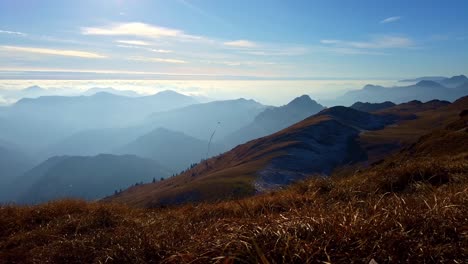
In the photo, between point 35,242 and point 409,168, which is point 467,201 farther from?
point 35,242

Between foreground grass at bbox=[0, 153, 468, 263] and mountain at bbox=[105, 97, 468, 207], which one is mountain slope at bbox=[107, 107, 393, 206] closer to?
mountain at bbox=[105, 97, 468, 207]

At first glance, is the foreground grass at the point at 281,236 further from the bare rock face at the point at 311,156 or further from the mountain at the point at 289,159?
the bare rock face at the point at 311,156

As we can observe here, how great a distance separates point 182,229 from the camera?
652 cm

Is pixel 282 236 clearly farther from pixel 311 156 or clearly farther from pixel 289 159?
pixel 311 156

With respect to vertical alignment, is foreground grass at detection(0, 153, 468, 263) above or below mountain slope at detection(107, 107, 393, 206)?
above

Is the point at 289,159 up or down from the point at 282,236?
down

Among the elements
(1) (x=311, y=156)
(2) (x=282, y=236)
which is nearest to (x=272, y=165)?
(1) (x=311, y=156)

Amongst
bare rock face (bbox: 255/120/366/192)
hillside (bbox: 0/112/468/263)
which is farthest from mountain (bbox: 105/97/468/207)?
hillside (bbox: 0/112/468/263)

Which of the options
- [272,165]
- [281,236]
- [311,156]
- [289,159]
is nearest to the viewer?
[281,236]

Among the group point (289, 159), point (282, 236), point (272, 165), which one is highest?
point (282, 236)

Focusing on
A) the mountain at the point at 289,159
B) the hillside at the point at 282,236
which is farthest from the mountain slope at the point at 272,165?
the hillside at the point at 282,236

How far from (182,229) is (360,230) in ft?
11.3

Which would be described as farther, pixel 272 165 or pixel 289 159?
pixel 289 159

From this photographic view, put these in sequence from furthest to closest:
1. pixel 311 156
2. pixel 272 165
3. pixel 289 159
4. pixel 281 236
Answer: pixel 311 156 → pixel 289 159 → pixel 272 165 → pixel 281 236
